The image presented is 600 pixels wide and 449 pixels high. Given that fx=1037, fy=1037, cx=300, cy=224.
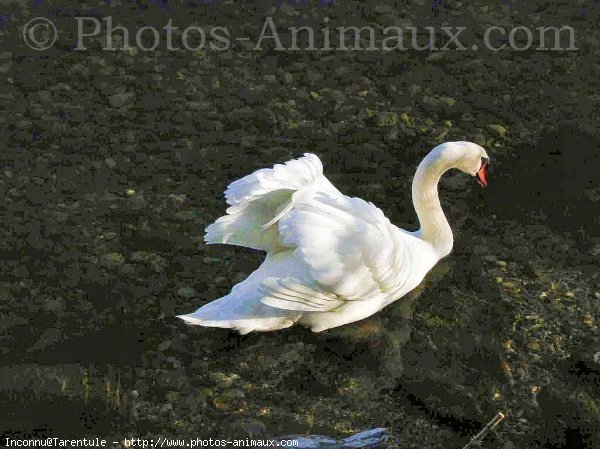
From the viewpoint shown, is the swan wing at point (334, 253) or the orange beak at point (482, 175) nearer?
the swan wing at point (334, 253)

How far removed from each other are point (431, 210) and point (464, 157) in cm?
47

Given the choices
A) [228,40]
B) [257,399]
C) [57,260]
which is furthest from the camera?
[228,40]

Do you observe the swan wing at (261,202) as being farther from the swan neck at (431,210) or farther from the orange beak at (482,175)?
the orange beak at (482,175)

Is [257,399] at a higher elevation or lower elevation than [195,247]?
lower

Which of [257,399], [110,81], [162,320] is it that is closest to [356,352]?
[257,399]

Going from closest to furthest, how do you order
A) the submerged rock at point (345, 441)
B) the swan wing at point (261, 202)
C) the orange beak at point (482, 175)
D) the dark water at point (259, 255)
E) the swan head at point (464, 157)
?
the submerged rock at point (345, 441) < the dark water at point (259, 255) < the swan wing at point (261, 202) < the swan head at point (464, 157) < the orange beak at point (482, 175)

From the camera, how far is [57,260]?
7.59 m

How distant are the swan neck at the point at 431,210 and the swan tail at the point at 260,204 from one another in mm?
917

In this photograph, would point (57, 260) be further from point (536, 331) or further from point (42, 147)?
point (536, 331)

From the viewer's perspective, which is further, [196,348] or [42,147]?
[42,147]

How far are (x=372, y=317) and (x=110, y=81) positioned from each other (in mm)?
4043

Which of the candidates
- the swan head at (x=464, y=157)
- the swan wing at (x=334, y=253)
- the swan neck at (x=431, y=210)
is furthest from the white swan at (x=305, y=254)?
the swan head at (x=464, y=157)

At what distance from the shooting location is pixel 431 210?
25.4 feet

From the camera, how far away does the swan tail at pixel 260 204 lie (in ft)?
22.5
